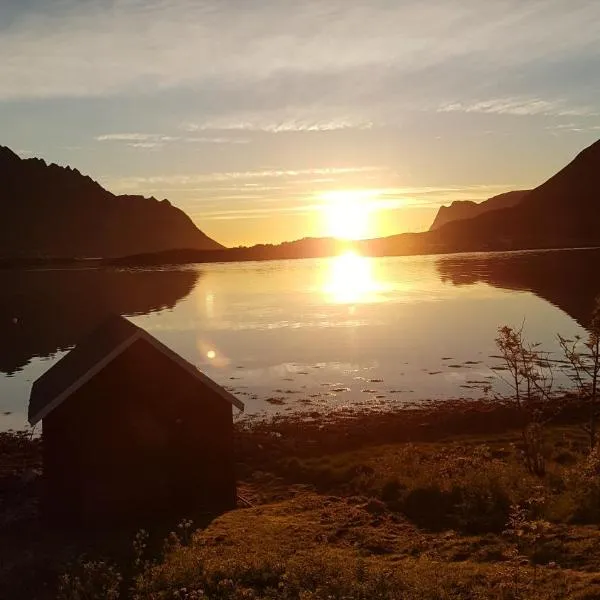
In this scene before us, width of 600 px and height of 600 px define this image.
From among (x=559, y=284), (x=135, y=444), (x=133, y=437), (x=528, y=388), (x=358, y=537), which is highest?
(x=559, y=284)

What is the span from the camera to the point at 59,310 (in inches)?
4063

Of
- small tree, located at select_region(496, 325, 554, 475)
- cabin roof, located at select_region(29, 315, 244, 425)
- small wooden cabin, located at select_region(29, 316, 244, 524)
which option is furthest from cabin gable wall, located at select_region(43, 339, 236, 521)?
small tree, located at select_region(496, 325, 554, 475)

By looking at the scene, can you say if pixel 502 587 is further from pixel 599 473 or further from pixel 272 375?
pixel 272 375

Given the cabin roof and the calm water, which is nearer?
the cabin roof

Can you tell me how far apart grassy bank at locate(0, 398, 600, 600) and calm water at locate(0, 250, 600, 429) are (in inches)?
560

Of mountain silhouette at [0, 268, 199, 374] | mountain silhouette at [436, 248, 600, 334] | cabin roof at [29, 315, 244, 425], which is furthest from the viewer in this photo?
mountain silhouette at [436, 248, 600, 334]

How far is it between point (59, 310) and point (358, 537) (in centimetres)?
9258

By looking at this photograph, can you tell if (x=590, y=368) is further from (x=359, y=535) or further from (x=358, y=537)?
(x=358, y=537)

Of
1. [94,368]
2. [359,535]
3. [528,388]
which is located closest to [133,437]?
[94,368]

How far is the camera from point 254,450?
3119 centimetres

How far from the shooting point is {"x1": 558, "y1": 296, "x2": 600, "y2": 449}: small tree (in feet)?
80.4

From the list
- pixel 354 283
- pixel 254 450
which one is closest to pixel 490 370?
pixel 254 450

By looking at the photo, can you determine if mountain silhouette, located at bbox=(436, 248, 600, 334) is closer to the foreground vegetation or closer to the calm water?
the calm water

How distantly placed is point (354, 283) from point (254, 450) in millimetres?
127835
